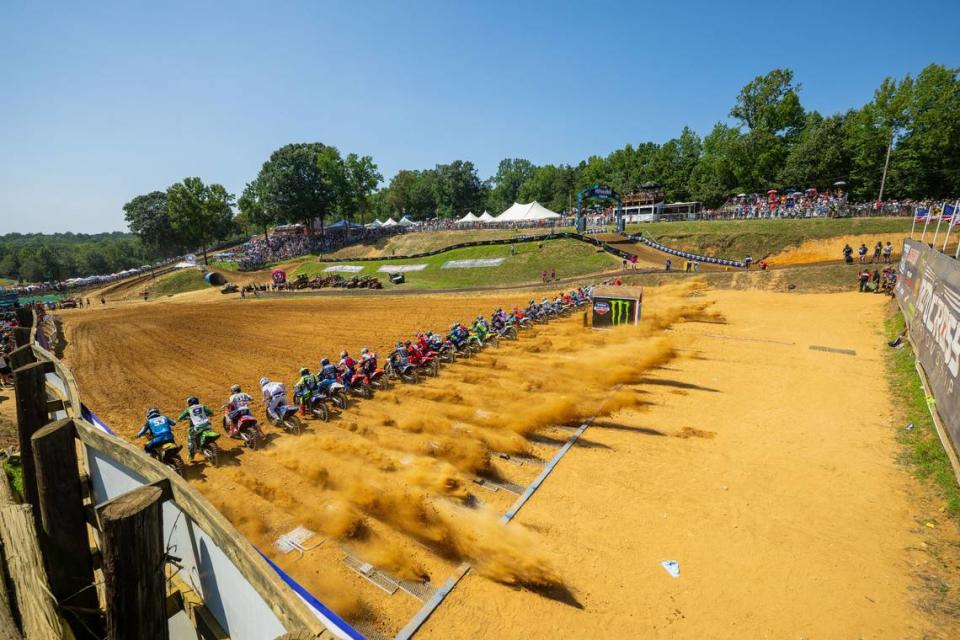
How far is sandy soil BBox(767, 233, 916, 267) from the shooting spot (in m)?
28.4

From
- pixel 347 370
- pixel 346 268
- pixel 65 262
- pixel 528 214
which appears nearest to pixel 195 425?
pixel 347 370

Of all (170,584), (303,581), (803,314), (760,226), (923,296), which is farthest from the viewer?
(760,226)

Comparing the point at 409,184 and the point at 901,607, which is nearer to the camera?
the point at 901,607

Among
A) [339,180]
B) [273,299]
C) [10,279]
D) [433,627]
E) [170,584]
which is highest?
[339,180]

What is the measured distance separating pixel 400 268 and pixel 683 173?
1853 inches

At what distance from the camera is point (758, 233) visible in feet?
109

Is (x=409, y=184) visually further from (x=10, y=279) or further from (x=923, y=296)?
(x=923, y=296)

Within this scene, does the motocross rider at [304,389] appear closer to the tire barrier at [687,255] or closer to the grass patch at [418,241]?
the tire barrier at [687,255]

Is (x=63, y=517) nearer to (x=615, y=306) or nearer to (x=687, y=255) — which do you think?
(x=615, y=306)

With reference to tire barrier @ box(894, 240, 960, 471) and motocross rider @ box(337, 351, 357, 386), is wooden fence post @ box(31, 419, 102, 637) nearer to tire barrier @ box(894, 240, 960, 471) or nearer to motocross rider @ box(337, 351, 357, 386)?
motocross rider @ box(337, 351, 357, 386)

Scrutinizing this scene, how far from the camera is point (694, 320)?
20.0 meters

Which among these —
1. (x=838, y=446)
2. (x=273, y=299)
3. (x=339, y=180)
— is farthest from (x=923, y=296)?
(x=339, y=180)

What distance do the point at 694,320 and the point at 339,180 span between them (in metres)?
60.0

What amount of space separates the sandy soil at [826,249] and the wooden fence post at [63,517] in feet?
112
